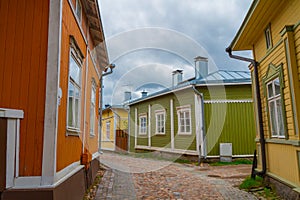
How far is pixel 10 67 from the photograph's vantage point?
3.15 metres

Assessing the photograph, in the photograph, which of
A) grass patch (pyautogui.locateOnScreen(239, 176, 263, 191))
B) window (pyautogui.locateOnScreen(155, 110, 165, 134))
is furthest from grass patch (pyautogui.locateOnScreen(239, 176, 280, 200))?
window (pyautogui.locateOnScreen(155, 110, 165, 134))

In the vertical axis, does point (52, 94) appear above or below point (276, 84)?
below

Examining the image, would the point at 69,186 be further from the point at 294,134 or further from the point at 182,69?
the point at 182,69

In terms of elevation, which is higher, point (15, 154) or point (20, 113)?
point (20, 113)

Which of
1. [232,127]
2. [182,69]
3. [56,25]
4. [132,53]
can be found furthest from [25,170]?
[182,69]

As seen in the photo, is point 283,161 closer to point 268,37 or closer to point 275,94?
point 275,94

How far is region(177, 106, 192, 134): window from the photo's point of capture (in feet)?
40.2

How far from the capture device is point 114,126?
2056 centimetres

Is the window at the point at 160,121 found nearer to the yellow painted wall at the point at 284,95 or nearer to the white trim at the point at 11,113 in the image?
the yellow painted wall at the point at 284,95

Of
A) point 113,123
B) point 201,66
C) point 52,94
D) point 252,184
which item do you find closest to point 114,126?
point 113,123

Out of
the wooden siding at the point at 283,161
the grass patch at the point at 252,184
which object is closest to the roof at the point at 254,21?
the wooden siding at the point at 283,161

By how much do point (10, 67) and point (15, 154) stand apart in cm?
104

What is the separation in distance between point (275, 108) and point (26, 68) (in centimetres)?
489

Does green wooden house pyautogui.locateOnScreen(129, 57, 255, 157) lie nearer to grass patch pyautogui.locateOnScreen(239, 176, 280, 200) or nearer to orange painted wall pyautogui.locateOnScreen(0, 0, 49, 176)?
grass patch pyautogui.locateOnScreen(239, 176, 280, 200)
